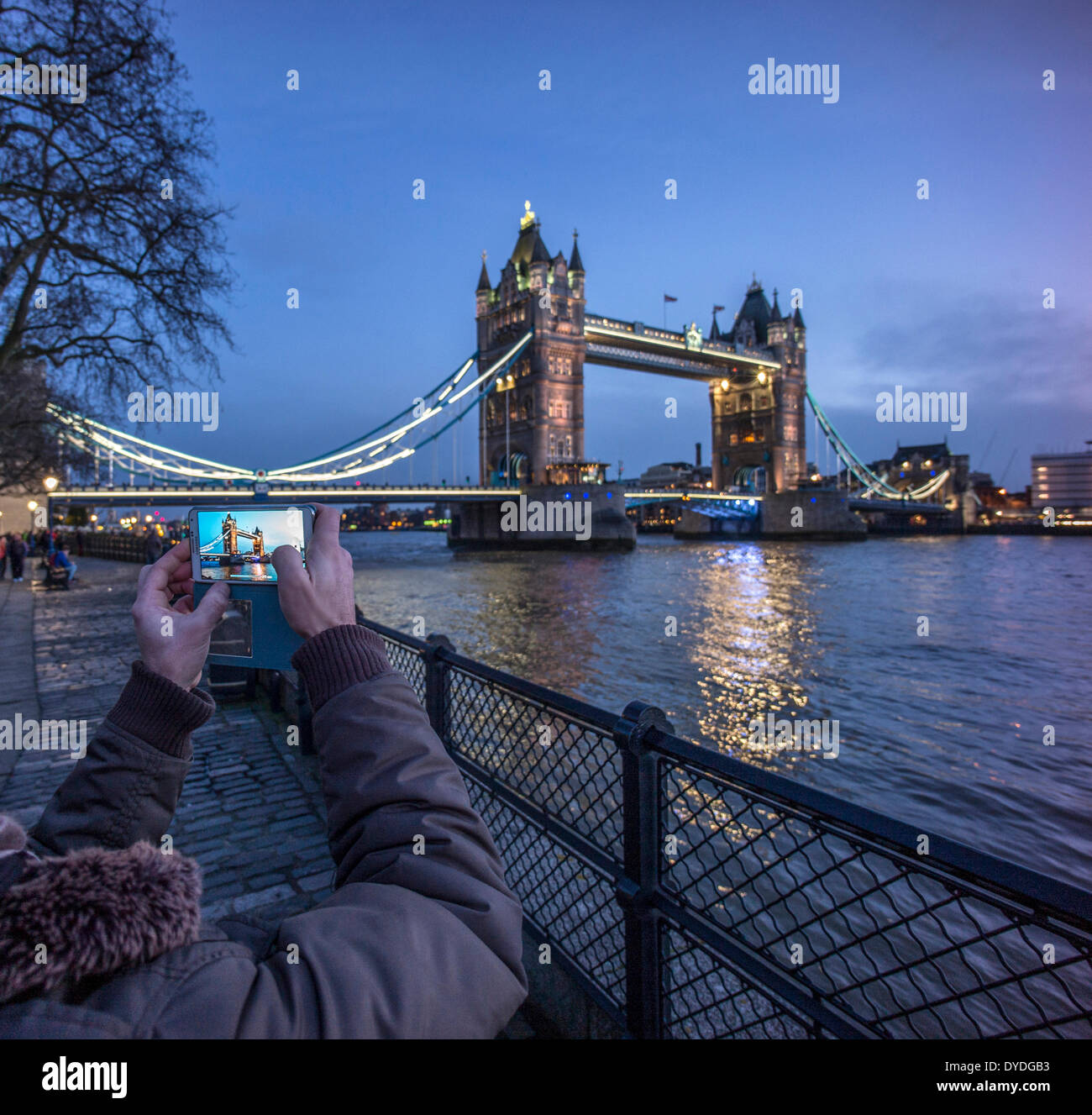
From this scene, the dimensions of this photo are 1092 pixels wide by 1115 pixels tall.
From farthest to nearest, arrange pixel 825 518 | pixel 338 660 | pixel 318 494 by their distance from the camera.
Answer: pixel 825 518 < pixel 318 494 < pixel 338 660

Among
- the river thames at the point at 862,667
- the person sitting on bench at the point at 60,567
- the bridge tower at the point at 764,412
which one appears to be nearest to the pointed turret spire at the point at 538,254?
the bridge tower at the point at 764,412

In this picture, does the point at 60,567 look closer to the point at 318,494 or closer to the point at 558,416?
the point at 318,494

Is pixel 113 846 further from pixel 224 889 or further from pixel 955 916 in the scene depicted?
pixel 955 916

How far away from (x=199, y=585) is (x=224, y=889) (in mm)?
2256

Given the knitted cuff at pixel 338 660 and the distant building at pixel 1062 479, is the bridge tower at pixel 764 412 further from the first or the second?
the knitted cuff at pixel 338 660

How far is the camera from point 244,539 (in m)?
1.32

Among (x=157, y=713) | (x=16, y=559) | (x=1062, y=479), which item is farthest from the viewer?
(x=1062, y=479)

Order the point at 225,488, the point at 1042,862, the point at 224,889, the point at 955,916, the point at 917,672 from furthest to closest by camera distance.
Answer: the point at 225,488 → the point at 917,672 → the point at 1042,862 → the point at 955,916 → the point at 224,889

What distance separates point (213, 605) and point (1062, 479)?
151 m

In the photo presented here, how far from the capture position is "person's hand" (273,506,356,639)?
3.47ft

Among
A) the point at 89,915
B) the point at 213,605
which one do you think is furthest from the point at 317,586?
the point at 89,915
